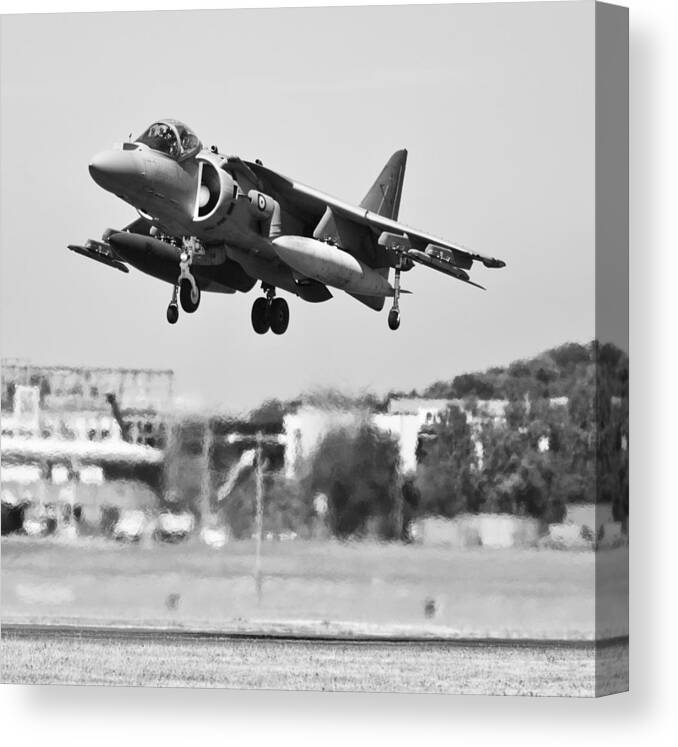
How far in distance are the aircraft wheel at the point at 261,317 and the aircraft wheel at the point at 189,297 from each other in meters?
0.62

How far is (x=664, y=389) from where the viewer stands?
733 inches

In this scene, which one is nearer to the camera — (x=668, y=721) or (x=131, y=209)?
(x=668, y=721)

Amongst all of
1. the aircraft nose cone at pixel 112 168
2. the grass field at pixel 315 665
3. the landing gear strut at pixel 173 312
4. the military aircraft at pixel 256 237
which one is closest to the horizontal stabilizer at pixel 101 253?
the military aircraft at pixel 256 237

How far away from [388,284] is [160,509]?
3.48m

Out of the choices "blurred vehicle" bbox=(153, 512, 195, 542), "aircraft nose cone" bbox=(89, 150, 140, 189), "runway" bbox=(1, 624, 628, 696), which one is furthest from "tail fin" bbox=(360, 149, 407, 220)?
"runway" bbox=(1, 624, 628, 696)

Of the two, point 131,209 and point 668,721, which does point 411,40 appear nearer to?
point 131,209

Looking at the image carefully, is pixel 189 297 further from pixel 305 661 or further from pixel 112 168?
pixel 305 661

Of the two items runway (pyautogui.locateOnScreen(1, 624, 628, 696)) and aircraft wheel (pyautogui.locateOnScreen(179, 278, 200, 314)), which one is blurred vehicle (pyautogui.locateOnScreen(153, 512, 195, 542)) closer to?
runway (pyautogui.locateOnScreen(1, 624, 628, 696))

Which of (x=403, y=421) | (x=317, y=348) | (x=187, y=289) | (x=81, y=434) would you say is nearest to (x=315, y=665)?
(x=403, y=421)

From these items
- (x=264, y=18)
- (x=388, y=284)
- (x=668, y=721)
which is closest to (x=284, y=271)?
(x=388, y=284)

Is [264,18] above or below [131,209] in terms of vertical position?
above

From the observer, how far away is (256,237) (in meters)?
19.5

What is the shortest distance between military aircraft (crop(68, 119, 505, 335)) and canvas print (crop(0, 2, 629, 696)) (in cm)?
3

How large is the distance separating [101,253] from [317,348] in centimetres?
260
